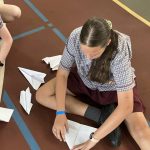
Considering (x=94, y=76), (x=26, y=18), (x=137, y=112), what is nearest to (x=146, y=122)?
(x=137, y=112)

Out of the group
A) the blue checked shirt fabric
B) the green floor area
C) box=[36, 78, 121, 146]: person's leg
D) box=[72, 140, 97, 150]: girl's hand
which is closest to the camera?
the blue checked shirt fabric

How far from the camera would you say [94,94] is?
184cm

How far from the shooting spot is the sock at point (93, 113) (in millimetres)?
1857

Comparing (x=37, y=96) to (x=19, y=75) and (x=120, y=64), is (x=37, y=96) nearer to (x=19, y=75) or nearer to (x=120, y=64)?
(x=19, y=75)

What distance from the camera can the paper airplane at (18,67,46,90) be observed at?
2104mm

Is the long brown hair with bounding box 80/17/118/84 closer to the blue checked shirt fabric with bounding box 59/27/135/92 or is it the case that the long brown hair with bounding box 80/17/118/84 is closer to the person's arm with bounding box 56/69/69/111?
the blue checked shirt fabric with bounding box 59/27/135/92

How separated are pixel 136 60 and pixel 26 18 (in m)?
1.00

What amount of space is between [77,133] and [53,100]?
257 mm

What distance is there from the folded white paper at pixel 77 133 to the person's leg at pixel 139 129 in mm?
229

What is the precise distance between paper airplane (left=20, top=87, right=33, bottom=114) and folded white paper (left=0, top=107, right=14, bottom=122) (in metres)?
0.09

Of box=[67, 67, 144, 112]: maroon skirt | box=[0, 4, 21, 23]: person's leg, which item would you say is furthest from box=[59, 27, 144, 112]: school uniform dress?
box=[0, 4, 21, 23]: person's leg

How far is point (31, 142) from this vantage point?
5.86 feet

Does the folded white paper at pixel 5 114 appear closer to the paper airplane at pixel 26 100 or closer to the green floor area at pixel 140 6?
the paper airplane at pixel 26 100

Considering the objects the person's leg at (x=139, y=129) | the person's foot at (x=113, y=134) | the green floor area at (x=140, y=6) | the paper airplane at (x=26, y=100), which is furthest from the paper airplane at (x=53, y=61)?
the green floor area at (x=140, y=6)
